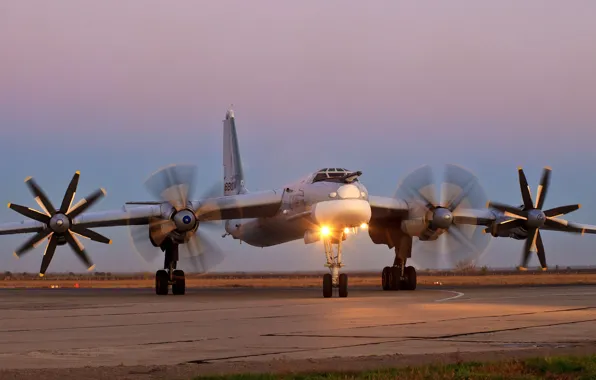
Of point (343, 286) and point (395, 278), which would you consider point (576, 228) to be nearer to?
point (395, 278)

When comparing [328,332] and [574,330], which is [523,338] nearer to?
[574,330]

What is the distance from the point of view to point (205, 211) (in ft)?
98.6

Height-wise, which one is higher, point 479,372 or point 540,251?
point 540,251

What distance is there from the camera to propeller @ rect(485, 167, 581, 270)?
33219 mm

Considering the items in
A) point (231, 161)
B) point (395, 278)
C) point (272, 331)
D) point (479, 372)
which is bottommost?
point (479, 372)

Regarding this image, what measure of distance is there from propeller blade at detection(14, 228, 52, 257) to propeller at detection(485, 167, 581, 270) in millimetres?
15841

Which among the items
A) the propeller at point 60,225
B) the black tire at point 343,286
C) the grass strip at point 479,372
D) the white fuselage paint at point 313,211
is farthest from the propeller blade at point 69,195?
the grass strip at point 479,372

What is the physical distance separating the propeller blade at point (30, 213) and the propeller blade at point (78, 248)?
908 mm

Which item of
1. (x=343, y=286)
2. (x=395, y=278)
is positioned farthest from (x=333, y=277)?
(x=395, y=278)

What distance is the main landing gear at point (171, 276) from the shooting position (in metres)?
31.2

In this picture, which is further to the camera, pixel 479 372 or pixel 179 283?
pixel 179 283

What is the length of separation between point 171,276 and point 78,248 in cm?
344

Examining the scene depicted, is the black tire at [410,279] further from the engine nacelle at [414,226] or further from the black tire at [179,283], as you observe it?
the black tire at [179,283]

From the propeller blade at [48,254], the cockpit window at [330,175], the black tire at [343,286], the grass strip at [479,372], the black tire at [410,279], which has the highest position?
the cockpit window at [330,175]
